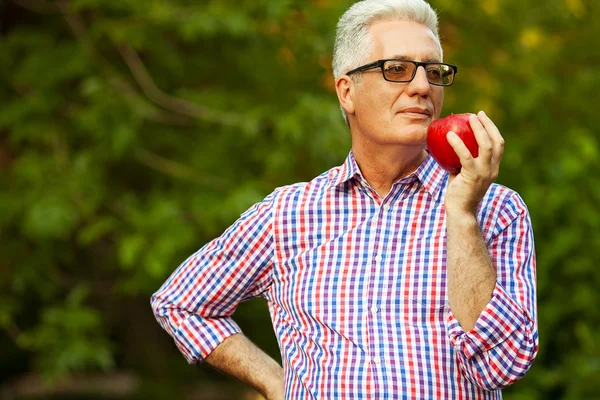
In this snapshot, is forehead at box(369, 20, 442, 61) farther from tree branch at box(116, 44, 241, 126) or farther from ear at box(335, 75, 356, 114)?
tree branch at box(116, 44, 241, 126)

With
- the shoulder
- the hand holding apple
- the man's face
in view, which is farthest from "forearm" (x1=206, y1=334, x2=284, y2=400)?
the hand holding apple

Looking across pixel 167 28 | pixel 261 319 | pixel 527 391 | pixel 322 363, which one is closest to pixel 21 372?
pixel 261 319

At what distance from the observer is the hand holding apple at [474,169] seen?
211 cm

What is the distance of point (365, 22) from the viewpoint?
253 centimetres

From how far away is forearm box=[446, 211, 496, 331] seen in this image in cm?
208

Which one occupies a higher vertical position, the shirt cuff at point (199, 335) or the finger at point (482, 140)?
the finger at point (482, 140)

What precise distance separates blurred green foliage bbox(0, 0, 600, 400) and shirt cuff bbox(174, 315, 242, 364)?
2634mm

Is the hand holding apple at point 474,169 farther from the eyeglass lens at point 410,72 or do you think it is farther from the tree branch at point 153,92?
the tree branch at point 153,92

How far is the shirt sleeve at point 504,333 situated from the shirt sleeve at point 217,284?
0.64 meters

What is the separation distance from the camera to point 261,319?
6410 mm

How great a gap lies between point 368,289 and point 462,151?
0.44 m

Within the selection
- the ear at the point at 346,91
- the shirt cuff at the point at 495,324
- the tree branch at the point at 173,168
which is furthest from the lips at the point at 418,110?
the tree branch at the point at 173,168

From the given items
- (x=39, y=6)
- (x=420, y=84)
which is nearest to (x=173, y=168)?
(x=39, y=6)

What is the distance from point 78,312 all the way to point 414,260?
3.88 m
